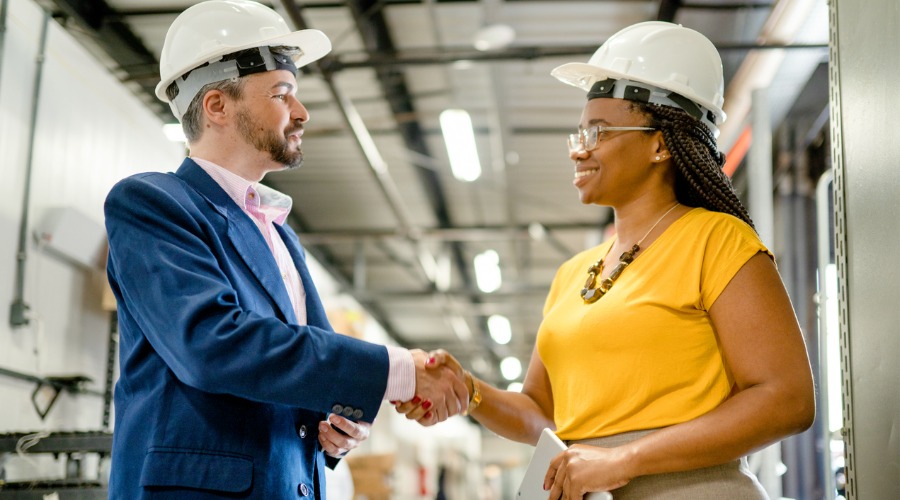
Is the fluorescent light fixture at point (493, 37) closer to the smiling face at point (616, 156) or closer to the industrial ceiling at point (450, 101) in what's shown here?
the industrial ceiling at point (450, 101)

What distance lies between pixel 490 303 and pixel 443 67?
29.2 feet

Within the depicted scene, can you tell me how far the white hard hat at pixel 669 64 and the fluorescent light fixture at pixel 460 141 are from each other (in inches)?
238

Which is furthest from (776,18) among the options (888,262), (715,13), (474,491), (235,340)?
(474,491)

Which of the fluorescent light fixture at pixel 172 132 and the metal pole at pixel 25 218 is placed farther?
the fluorescent light fixture at pixel 172 132

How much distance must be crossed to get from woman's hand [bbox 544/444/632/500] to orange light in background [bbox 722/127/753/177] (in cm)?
621

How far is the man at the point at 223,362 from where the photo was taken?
1.97 meters

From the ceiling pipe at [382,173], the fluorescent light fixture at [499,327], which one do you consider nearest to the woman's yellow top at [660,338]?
the ceiling pipe at [382,173]

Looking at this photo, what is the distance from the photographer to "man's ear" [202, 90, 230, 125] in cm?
259

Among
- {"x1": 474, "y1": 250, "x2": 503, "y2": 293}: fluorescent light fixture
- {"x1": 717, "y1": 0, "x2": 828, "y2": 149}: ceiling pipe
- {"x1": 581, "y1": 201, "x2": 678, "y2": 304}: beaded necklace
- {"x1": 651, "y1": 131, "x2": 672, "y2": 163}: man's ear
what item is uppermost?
{"x1": 717, "y1": 0, "x2": 828, "y2": 149}: ceiling pipe

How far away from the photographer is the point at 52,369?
21.0 ft

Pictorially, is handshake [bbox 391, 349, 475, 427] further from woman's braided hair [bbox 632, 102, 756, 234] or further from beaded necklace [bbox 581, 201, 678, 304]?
woman's braided hair [bbox 632, 102, 756, 234]

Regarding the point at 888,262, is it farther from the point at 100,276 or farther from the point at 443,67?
the point at 443,67

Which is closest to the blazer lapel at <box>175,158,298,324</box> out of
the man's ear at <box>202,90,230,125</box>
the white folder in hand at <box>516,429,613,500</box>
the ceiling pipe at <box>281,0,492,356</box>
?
the man's ear at <box>202,90,230,125</box>

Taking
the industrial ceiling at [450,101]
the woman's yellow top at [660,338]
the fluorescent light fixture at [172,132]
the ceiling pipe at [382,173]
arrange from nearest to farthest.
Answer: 1. the woman's yellow top at [660,338]
2. the industrial ceiling at [450,101]
3. the ceiling pipe at [382,173]
4. the fluorescent light fixture at [172,132]
